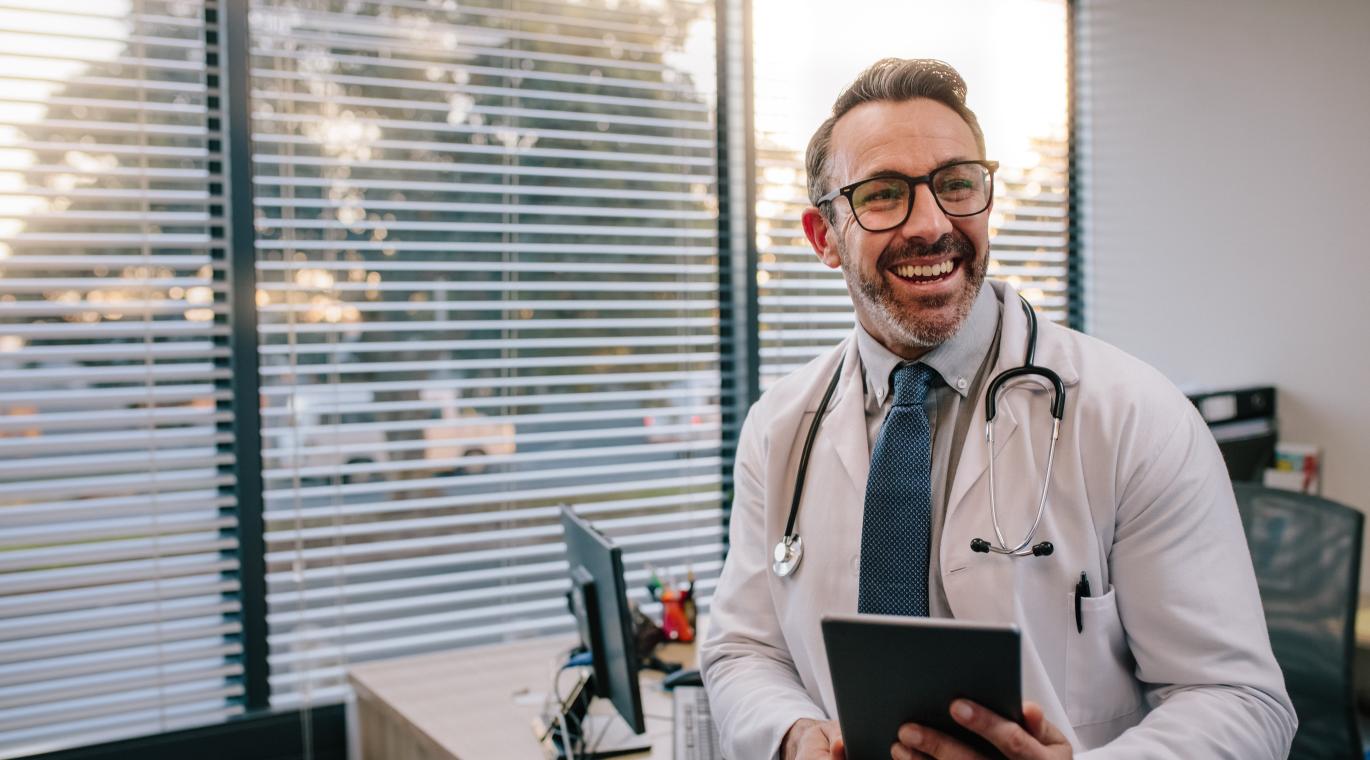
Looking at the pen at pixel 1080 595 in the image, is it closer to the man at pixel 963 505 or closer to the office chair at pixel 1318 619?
the man at pixel 963 505

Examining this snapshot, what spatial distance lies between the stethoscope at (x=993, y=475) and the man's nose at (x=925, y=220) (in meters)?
0.20

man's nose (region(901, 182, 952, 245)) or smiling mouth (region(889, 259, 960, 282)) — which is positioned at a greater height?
man's nose (region(901, 182, 952, 245))

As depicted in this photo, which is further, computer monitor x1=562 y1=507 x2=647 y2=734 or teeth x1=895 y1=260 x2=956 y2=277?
computer monitor x1=562 y1=507 x2=647 y2=734

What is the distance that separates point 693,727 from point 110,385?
155cm

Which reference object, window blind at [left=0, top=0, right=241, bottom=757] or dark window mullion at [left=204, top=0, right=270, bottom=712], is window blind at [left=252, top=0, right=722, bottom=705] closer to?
dark window mullion at [left=204, top=0, right=270, bottom=712]

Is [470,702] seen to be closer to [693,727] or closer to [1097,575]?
[693,727]

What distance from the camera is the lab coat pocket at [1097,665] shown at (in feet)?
4.10

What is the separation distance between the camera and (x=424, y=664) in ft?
7.39

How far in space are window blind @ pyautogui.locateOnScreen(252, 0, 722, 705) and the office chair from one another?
1.50 meters

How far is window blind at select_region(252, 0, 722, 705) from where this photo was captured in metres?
2.32

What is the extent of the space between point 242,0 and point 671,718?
6.26 ft

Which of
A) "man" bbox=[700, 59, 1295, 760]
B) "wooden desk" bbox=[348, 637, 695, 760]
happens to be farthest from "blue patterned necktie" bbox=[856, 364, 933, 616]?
"wooden desk" bbox=[348, 637, 695, 760]

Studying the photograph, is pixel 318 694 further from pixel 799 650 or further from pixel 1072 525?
pixel 1072 525

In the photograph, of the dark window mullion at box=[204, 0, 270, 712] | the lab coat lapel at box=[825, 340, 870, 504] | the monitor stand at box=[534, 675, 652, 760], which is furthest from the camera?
the dark window mullion at box=[204, 0, 270, 712]
